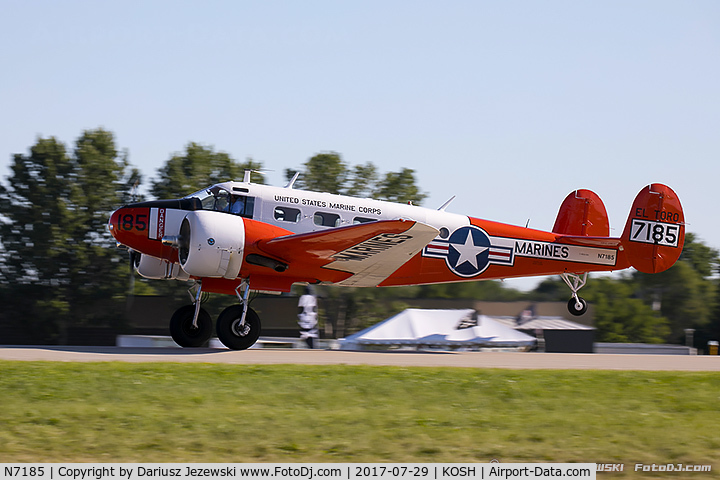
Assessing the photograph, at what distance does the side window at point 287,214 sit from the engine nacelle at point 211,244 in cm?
125

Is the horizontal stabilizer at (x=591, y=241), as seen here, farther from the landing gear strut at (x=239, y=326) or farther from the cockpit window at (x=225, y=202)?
the landing gear strut at (x=239, y=326)

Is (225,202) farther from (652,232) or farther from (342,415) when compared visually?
(652,232)

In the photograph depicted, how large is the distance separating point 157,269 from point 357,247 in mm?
4694

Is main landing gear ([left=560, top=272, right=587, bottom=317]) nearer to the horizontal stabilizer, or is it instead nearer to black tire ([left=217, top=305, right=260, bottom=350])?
the horizontal stabilizer

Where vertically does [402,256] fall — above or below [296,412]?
above

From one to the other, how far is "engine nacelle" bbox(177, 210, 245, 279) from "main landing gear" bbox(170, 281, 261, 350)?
0.82 m

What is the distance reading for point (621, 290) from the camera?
55500 millimetres

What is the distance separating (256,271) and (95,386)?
5729 millimetres

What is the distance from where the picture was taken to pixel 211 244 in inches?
560

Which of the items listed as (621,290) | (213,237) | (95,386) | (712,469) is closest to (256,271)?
(213,237)

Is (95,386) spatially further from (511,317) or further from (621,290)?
(621,290)

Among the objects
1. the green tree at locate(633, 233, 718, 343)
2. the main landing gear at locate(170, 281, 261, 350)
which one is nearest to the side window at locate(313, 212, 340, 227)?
the main landing gear at locate(170, 281, 261, 350)
